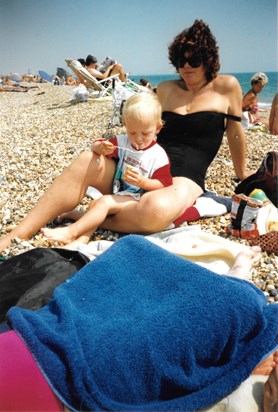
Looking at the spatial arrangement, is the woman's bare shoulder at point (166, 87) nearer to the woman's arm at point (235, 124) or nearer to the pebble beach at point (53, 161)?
the woman's arm at point (235, 124)

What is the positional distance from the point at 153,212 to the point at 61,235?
0.67 meters

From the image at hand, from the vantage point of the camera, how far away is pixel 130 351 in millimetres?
1409

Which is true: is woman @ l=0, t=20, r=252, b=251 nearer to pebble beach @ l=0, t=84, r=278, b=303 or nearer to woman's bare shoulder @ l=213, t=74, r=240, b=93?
woman's bare shoulder @ l=213, t=74, r=240, b=93

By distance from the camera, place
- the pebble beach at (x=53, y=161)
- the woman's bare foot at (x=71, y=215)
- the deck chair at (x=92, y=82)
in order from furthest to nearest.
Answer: the deck chair at (x=92, y=82) < the woman's bare foot at (x=71, y=215) < the pebble beach at (x=53, y=161)

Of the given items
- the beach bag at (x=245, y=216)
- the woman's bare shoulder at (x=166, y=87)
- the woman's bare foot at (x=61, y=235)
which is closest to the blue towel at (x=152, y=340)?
the woman's bare foot at (x=61, y=235)

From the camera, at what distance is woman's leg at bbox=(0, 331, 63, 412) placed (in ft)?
4.08

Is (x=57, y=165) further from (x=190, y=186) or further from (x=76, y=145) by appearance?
(x=190, y=186)

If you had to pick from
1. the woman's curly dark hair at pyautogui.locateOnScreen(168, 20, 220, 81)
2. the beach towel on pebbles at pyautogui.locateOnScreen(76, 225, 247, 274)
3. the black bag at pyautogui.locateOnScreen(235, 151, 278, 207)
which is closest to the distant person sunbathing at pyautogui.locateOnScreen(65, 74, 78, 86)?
the woman's curly dark hair at pyautogui.locateOnScreen(168, 20, 220, 81)

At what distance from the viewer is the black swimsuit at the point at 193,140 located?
3383mm

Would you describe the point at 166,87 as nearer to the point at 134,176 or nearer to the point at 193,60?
the point at 193,60

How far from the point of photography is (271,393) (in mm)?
1465

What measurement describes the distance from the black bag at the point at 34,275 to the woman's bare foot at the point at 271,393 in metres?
1.02

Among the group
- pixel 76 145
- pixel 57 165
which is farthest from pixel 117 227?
pixel 76 145

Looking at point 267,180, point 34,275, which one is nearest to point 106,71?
point 267,180
